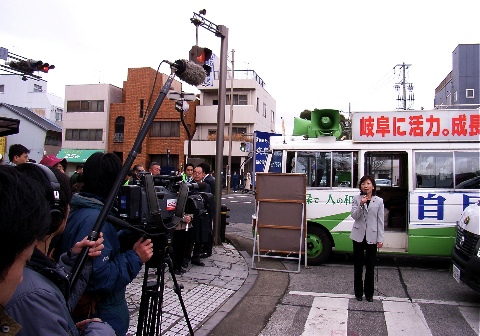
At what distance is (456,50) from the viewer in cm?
2834

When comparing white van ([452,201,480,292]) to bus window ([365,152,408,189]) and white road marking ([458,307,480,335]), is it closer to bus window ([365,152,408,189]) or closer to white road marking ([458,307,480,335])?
white road marking ([458,307,480,335])

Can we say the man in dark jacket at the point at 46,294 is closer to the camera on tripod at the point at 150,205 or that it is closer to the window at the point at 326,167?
the camera on tripod at the point at 150,205

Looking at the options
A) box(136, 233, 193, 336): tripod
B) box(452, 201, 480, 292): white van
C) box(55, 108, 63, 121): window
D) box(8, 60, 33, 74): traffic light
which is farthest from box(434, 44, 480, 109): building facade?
box(55, 108, 63, 121): window

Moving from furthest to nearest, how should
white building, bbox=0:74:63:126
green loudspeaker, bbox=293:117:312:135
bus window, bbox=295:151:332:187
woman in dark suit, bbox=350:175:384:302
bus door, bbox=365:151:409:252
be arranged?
white building, bbox=0:74:63:126 → green loudspeaker, bbox=293:117:312:135 → bus window, bbox=295:151:332:187 → bus door, bbox=365:151:409:252 → woman in dark suit, bbox=350:175:384:302

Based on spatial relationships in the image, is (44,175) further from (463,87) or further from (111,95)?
(111,95)

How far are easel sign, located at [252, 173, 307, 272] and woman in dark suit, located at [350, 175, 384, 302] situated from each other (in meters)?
1.73

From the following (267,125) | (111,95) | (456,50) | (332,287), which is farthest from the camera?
(267,125)

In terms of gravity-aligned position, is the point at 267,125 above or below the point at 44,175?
above

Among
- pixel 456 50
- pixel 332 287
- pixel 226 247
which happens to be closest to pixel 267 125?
pixel 456 50

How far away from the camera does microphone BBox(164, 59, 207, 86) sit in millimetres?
2488

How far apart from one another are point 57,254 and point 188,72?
4.61 feet

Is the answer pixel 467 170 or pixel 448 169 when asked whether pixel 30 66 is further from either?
pixel 467 170

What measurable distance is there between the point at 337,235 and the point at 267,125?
110ft

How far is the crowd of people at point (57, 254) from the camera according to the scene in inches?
45.6
